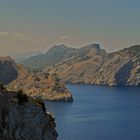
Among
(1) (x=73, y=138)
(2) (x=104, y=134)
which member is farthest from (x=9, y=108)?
(2) (x=104, y=134)

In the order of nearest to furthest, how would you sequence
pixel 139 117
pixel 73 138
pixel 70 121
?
pixel 73 138 → pixel 70 121 → pixel 139 117

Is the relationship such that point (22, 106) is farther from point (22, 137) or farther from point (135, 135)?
point (135, 135)

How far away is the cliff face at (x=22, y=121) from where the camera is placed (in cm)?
3503

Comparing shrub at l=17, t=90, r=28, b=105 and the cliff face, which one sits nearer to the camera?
the cliff face

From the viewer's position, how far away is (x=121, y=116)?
19225 centimetres

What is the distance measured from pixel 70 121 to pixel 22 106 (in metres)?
138

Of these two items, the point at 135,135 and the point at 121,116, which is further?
the point at 121,116

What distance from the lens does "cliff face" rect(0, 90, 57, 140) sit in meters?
35.0

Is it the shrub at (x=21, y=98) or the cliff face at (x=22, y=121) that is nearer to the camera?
the cliff face at (x=22, y=121)

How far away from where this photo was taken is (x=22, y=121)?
37.0m

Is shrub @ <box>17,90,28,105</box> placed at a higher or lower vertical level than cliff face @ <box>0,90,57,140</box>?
higher

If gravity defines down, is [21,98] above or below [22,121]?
above

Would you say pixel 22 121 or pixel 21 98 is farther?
pixel 21 98

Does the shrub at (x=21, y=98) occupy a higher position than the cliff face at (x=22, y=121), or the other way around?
the shrub at (x=21, y=98)
